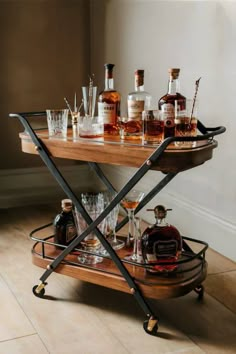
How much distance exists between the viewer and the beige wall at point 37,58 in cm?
310

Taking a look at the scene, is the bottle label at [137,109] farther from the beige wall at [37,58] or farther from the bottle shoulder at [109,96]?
the beige wall at [37,58]

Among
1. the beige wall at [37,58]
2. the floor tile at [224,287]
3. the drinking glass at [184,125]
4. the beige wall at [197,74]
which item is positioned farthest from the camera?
the beige wall at [37,58]

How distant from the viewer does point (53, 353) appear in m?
1.58

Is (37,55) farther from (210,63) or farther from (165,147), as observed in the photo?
(165,147)

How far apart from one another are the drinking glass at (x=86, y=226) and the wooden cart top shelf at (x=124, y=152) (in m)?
0.21

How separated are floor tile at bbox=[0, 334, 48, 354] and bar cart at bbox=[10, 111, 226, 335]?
0.94ft

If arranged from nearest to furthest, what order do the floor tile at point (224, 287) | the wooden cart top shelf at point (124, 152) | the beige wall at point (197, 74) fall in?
1. the wooden cart top shelf at point (124, 152)
2. the floor tile at point (224, 287)
3. the beige wall at point (197, 74)

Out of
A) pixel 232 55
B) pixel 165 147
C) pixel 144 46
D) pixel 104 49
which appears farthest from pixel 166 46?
pixel 165 147

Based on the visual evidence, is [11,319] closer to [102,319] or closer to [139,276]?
[102,319]

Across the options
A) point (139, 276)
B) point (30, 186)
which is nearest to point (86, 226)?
point (139, 276)

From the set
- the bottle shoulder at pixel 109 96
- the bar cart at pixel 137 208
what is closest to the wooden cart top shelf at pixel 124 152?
the bar cart at pixel 137 208

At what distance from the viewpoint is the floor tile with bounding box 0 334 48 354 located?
1.59m

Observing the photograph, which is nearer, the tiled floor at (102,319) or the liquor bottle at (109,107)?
the tiled floor at (102,319)

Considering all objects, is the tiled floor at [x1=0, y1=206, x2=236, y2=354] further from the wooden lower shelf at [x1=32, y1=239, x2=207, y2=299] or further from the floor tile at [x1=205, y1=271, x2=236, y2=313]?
the wooden lower shelf at [x1=32, y1=239, x2=207, y2=299]
